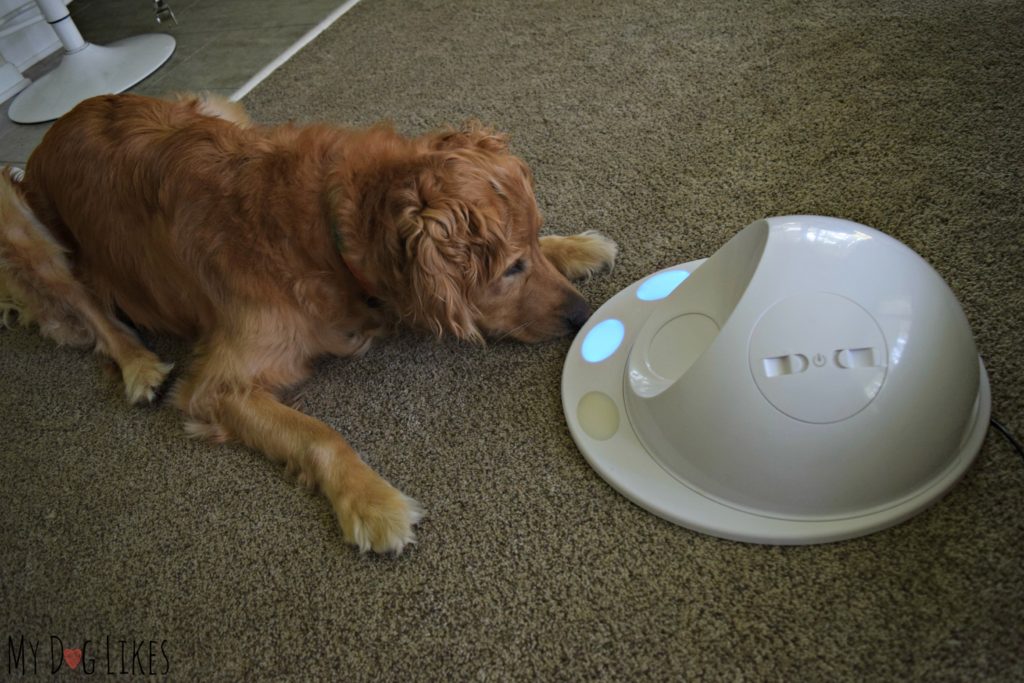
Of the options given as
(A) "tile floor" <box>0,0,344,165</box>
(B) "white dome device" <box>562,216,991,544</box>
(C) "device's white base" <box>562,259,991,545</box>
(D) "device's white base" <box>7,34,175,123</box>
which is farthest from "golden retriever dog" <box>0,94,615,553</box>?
(D) "device's white base" <box>7,34,175,123</box>

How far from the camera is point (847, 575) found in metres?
1.15

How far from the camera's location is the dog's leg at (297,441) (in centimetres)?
138

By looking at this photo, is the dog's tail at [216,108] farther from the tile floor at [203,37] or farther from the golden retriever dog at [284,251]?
the tile floor at [203,37]

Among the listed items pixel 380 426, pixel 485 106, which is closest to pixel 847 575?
pixel 380 426

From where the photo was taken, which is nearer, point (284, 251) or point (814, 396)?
point (814, 396)

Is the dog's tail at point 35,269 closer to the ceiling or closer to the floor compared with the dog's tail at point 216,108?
closer to the floor

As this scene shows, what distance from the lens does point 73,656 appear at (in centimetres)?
139

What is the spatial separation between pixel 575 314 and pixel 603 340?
0.10 meters

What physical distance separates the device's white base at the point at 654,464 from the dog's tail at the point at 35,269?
147cm

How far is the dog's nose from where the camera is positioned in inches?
63.8

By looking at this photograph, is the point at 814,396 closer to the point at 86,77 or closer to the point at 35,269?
the point at 35,269

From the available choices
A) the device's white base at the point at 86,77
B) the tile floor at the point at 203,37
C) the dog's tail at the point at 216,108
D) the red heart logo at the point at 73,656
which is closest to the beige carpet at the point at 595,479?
the red heart logo at the point at 73,656

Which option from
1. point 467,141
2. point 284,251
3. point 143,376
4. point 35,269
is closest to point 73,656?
point 143,376

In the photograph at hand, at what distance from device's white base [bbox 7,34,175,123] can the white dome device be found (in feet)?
11.0
